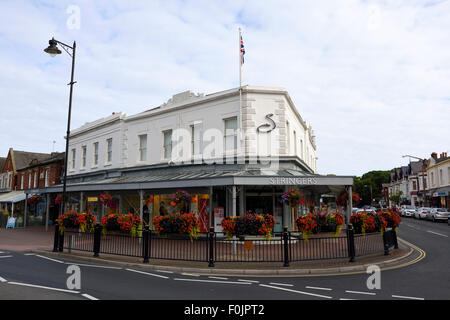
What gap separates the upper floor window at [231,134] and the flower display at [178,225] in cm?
717

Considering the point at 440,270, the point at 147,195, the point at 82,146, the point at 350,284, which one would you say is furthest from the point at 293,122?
the point at 82,146

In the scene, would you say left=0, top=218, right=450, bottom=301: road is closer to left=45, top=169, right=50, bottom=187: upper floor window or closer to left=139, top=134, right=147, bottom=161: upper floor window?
left=139, top=134, right=147, bottom=161: upper floor window

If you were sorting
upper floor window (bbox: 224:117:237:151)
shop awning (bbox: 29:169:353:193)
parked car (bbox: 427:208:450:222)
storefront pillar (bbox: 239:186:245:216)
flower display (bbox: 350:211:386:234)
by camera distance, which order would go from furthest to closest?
parked car (bbox: 427:208:450:222), upper floor window (bbox: 224:117:237:151), storefront pillar (bbox: 239:186:245:216), shop awning (bbox: 29:169:353:193), flower display (bbox: 350:211:386:234)

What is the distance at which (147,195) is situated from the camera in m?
20.3

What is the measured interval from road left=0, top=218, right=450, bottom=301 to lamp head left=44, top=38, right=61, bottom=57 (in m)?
8.17

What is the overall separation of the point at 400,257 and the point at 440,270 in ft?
5.90

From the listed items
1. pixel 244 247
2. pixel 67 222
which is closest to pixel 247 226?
pixel 244 247

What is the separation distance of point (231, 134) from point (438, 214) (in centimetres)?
2656

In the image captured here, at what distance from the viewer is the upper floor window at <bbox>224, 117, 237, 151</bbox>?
59.9 feet

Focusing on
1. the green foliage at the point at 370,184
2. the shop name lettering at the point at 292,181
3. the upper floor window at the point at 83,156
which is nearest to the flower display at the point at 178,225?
the shop name lettering at the point at 292,181

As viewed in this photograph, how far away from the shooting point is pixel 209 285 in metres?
7.77

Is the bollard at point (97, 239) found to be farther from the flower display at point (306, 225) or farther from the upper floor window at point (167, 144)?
the upper floor window at point (167, 144)

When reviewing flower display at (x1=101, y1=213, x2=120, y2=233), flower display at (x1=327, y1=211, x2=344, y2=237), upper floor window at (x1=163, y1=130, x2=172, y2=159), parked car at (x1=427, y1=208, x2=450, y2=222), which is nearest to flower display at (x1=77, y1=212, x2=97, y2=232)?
flower display at (x1=101, y1=213, x2=120, y2=233)

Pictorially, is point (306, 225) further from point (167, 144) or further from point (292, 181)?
point (167, 144)
